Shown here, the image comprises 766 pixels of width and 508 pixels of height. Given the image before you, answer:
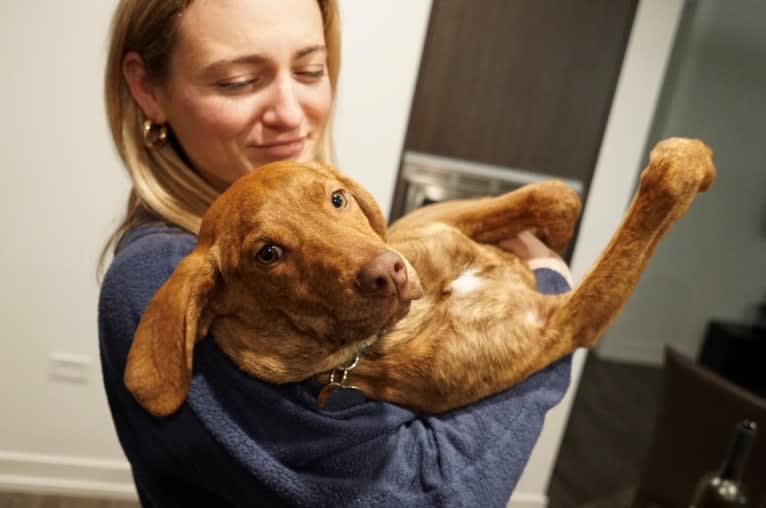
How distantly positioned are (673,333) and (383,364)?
3.81m

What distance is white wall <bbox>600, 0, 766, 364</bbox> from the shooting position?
11.5ft

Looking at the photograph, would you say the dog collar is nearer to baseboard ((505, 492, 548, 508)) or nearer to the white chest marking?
the white chest marking

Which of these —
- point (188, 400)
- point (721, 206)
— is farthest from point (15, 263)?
point (721, 206)

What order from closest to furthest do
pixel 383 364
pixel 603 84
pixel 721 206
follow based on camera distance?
pixel 383 364, pixel 603 84, pixel 721 206

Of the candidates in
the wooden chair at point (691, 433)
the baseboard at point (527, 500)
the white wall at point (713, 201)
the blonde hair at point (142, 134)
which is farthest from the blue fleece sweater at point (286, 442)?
the white wall at point (713, 201)

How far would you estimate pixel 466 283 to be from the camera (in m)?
0.98

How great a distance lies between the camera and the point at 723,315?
4035 mm

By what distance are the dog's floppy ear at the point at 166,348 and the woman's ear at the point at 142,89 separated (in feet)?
1.28

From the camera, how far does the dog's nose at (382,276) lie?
73 cm

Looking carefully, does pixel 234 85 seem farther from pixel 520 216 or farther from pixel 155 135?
pixel 520 216

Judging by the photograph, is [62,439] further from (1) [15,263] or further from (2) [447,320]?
(2) [447,320]

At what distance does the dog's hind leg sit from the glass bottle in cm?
65

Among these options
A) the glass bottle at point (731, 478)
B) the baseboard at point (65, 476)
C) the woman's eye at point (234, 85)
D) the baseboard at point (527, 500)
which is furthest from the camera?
the baseboard at point (527, 500)

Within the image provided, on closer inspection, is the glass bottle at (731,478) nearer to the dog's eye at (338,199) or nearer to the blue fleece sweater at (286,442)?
the blue fleece sweater at (286,442)
